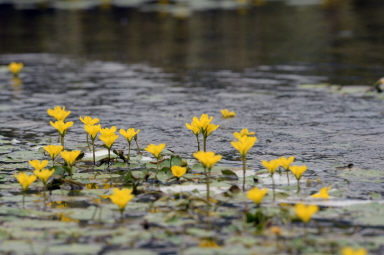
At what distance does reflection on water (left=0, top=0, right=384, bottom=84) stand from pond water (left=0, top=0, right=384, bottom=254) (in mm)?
22

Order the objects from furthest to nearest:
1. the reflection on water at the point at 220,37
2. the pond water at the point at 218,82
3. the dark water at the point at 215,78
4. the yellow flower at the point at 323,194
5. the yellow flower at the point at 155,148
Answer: the reflection on water at the point at 220,37 < the dark water at the point at 215,78 < the pond water at the point at 218,82 < the yellow flower at the point at 155,148 < the yellow flower at the point at 323,194

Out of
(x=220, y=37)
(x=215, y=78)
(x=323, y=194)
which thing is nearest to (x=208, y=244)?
(x=323, y=194)

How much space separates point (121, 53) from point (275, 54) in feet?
7.04

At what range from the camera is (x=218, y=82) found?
6824mm

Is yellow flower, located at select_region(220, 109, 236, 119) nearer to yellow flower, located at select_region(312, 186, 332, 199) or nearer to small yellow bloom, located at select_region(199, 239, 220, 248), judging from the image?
yellow flower, located at select_region(312, 186, 332, 199)

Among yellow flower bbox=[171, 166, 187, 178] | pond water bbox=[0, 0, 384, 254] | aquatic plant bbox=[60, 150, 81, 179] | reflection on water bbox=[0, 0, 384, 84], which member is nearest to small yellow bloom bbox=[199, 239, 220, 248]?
pond water bbox=[0, 0, 384, 254]

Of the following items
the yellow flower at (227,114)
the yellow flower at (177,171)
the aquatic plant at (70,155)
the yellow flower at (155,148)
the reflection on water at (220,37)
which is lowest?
the yellow flower at (177,171)

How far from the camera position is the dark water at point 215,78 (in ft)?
14.4

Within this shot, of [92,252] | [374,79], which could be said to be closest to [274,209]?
[92,252]

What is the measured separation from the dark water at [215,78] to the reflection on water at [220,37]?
0.02m

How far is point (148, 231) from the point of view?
2.62 metres

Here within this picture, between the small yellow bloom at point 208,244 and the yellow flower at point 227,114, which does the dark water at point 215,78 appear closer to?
the yellow flower at point 227,114

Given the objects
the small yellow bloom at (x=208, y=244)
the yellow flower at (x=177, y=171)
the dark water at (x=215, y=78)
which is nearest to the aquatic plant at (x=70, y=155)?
the yellow flower at (x=177, y=171)

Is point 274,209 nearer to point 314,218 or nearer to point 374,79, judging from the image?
point 314,218
